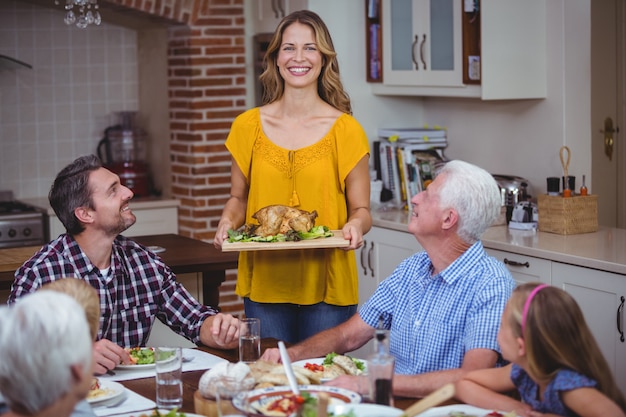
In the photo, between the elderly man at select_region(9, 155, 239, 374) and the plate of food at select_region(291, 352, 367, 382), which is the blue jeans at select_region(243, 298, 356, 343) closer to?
the elderly man at select_region(9, 155, 239, 374)

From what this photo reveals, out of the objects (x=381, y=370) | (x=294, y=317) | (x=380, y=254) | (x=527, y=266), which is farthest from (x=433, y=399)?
(x=380, y=254)

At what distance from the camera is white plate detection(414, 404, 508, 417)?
7.16 ft

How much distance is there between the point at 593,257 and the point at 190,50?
119 inches

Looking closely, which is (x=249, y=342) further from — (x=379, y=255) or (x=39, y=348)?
(x=379, y=255)

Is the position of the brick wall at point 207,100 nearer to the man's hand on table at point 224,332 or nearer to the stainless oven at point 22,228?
the stainless oven at point 22,228

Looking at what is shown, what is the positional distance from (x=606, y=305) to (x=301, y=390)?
6.04 ft

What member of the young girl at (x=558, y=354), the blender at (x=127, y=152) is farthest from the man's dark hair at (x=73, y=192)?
the blender at (x=127, y=152)

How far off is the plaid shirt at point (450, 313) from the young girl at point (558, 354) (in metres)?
0.33

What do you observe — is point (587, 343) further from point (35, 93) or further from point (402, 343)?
point (35, 93)

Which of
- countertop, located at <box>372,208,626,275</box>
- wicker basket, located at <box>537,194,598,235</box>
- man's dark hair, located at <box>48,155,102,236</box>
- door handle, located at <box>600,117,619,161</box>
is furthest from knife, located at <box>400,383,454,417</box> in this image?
door handle, located at <box>600,117,619,161</box>

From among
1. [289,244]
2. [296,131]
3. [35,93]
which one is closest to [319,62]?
[296,131]

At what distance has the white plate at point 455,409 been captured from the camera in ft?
7.16

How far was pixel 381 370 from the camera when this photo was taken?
2117 millimetres

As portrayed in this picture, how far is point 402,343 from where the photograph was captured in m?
2.72
